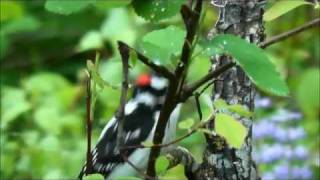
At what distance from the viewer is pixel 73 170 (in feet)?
10.8

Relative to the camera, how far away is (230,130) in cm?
133

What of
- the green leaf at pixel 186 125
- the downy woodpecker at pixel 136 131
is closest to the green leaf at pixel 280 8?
the green leaf at pixel 186 125

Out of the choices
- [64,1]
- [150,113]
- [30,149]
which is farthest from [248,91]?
[30,149]

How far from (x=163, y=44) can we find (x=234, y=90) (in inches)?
15.5

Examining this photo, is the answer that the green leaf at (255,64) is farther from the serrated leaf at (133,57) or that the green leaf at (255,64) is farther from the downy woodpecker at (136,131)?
the downy woodpecker at (136,131)

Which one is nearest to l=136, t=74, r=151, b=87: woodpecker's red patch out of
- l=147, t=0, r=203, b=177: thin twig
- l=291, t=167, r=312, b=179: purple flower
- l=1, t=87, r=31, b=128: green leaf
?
l=1, t=87, r=31, b=128: green leaf

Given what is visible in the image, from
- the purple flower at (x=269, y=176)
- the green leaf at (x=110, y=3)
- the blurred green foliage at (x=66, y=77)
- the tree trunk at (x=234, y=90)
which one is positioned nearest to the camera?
the green leaf at (x=110, y=3)

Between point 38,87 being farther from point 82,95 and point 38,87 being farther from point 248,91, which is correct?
point 248,91

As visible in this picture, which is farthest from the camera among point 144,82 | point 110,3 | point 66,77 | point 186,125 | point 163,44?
point 66,77

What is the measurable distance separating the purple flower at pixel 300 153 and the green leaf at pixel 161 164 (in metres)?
2.06

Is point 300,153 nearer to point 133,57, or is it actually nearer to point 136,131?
point 136,131

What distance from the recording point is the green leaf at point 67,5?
1.14 m

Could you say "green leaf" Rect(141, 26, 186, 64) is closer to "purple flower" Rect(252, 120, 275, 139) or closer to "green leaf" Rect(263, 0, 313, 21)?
"green leaf" Rect(263, 0, 313, 21)

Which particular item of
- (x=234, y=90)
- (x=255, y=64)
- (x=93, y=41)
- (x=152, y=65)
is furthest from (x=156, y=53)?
(x=93, y=41)
